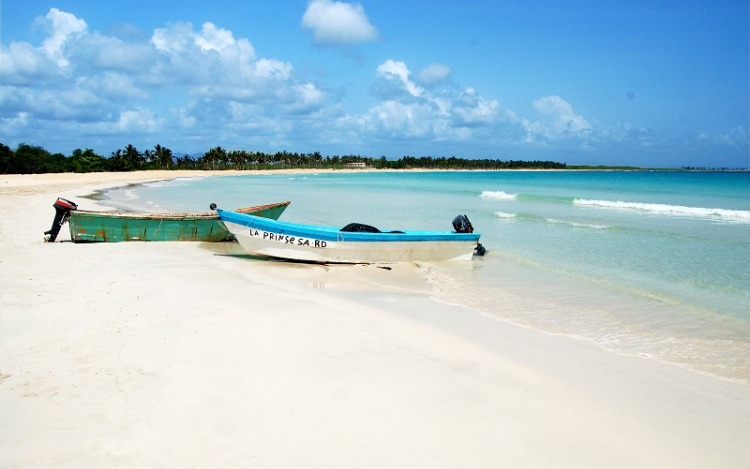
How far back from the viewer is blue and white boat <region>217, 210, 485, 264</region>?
10.8m

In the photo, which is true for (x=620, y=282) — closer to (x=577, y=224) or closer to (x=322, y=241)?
(x=322, y=241)

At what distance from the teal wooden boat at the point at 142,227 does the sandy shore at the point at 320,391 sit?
483 centimetres

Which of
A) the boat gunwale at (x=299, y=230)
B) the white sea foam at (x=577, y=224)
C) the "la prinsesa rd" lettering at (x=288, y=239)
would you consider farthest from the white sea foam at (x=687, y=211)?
the "la prinsesa rd" lettering at (x=288, y=239)

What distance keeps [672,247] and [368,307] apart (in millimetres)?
10340

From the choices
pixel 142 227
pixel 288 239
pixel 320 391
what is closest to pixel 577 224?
pixel 288 239

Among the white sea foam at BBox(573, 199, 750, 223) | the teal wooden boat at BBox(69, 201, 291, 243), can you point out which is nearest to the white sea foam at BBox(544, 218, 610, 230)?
the white sea foam at BBox(573, 199, 750, 223)

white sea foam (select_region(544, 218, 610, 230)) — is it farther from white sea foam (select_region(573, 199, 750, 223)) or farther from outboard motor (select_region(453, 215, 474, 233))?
outboard motor (select_region(453, 215, 474, 233))

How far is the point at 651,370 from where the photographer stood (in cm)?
560

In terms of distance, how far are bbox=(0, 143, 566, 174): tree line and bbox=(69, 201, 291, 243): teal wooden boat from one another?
46.1 meters

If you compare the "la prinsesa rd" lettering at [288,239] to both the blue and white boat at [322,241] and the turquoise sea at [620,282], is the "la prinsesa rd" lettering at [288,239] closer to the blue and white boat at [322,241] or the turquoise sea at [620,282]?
the blue and white boat at [322,241]

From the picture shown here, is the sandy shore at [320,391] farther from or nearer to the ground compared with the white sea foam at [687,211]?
nearer to the ground

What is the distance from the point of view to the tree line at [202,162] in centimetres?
5284

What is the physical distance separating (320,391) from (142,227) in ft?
31.9

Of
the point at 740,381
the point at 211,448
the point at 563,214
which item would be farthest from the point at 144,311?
the point at 563,214
